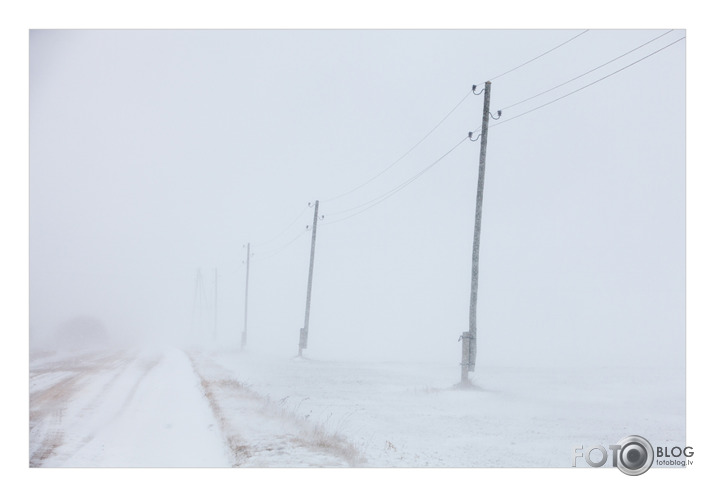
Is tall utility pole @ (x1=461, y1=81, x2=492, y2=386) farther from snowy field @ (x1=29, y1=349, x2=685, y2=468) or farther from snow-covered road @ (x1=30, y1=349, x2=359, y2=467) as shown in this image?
snow-covered road @ (x1=30, y1=349, x2=359, y2=467)

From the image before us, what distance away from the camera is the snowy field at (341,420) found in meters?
9.77

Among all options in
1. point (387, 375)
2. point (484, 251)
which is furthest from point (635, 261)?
point (387, 375)

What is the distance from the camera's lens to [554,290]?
227ft

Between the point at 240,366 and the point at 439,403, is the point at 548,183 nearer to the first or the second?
→ the point at 240,366

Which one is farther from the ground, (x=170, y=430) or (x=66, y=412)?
(x=170, y=430)

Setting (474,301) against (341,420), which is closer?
(341,420)

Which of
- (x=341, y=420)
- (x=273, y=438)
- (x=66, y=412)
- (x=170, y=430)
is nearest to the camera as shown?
(x=273, y=438)

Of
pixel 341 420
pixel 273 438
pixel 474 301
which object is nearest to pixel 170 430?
pixel 273 438

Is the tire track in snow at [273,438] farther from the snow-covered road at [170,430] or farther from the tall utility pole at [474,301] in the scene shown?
the tall utility pole at [474,301]

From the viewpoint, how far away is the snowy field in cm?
977

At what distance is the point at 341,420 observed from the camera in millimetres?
12992

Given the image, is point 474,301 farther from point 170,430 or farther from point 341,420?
point 170,430

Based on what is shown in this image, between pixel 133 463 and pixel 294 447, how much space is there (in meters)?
2.51
